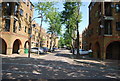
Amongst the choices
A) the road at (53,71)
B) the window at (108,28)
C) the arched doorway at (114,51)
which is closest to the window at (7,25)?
the road at (53,71)

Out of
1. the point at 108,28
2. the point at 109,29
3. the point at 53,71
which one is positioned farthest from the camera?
the point at 108,28

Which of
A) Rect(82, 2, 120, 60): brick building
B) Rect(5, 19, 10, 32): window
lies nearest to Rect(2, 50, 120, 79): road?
Rect(82, 2, 120, 60): brick building

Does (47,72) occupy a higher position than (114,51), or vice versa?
(114,51)

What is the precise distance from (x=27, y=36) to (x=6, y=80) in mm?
22319

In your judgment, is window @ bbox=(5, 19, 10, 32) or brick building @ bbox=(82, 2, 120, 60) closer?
brick building @ bbox=(82, 2, 120, 60)

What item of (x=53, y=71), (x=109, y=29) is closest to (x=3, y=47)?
(x=53, y=71)

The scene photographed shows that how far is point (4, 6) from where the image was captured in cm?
1986

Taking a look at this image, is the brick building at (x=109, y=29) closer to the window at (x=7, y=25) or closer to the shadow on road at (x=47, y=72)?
the shadow on road at (x=47, y=72)

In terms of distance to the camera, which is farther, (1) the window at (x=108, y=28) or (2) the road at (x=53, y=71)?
(1) the window at (x=108, y=28)

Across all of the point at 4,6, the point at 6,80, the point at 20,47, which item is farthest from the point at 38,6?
the point at 6,80

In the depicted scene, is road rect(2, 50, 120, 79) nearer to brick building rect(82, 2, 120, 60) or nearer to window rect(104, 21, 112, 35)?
brick building rect(82, 2, 120, 60)

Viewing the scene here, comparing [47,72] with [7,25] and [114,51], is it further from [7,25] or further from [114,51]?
[7,25]

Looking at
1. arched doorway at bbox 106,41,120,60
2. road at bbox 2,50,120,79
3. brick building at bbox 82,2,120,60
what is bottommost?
road at bbox 2,50,120,79

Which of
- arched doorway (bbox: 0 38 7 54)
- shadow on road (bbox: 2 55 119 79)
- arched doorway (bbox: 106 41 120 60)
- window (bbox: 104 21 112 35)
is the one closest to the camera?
shadow on road (bbox: 2 55 119 79)
